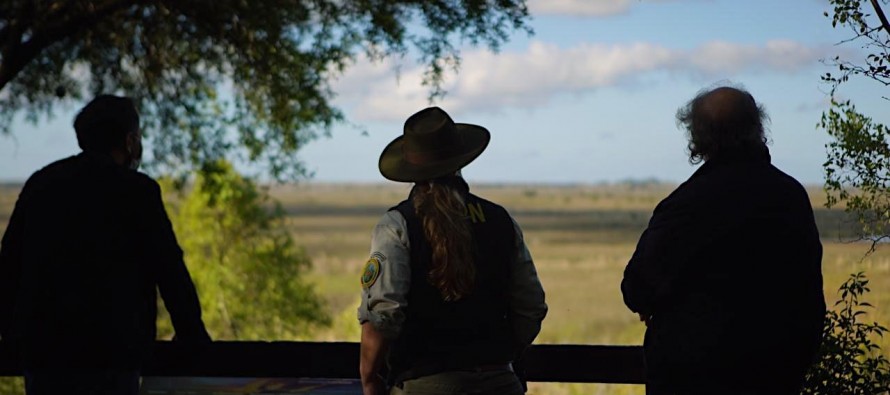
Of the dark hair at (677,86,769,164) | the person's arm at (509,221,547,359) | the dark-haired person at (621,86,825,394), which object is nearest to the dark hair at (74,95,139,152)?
the person's arm at (509,221,547,359)

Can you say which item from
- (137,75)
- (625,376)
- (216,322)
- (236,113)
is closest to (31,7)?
(137,75)

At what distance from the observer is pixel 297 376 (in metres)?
4.22

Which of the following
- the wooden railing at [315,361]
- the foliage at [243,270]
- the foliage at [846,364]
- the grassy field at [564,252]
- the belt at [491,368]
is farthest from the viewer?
the grassy field at [564,252]

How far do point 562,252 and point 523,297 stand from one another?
105 metres

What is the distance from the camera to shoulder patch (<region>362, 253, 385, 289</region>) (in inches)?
122

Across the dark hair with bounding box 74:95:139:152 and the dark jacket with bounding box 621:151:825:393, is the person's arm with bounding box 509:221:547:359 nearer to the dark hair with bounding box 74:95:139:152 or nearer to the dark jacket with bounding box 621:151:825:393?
the dark jacket with bounding box 621:151:825:393

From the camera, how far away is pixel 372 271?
3.11m

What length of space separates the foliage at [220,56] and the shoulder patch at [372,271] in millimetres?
5909

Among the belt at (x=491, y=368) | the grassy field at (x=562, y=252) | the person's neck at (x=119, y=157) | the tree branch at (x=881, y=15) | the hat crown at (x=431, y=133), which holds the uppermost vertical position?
the tree branch at (x=881, y=15)

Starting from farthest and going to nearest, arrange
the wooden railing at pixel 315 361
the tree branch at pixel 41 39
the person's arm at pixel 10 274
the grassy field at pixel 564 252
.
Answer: the grassy field at pixel 564 252 → the tree branch at pixel 41 39 → the wooden railing at pixel 315 361 → the person's arm at pixel 10 274

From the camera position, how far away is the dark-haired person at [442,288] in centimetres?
308

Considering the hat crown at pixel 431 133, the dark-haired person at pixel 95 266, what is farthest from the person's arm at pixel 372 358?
the dark-haired person at pixel 95 266

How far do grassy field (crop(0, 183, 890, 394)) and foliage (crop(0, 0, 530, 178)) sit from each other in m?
4.18

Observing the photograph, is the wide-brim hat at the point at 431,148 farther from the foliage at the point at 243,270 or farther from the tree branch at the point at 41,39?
the foliage at the point at 243,270
